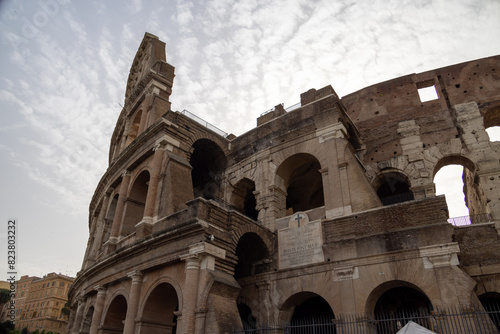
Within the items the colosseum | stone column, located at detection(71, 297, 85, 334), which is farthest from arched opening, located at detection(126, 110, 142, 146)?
stone column, located at detection(71, 297, 85, 334)

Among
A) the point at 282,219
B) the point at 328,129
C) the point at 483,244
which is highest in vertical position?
the point at 328,129

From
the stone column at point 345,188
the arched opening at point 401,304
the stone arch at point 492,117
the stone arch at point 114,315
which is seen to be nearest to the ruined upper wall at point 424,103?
the stone arch at point 492,117

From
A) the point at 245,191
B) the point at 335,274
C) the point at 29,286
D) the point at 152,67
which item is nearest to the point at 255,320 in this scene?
the point at 335,274

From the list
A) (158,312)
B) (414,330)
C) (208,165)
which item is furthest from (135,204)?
(414,330)

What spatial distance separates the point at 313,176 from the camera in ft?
53.0

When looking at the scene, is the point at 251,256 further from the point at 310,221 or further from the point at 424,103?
the point at 424,103

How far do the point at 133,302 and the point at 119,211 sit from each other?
Result: 4883 mm

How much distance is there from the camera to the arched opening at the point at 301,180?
45.1 feet

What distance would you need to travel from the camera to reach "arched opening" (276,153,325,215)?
1374 centimetres

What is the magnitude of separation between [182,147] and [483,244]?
1035cm

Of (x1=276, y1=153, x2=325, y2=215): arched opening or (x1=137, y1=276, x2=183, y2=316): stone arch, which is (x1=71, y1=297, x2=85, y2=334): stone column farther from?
(x1=276, y1=153, x2=325, y2=215): arched opening

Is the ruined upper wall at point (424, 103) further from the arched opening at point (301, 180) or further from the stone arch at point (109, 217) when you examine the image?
the stone arch at point (109, 217)

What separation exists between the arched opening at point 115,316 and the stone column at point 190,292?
4.37 m

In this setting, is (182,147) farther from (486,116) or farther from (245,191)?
(486,116)
